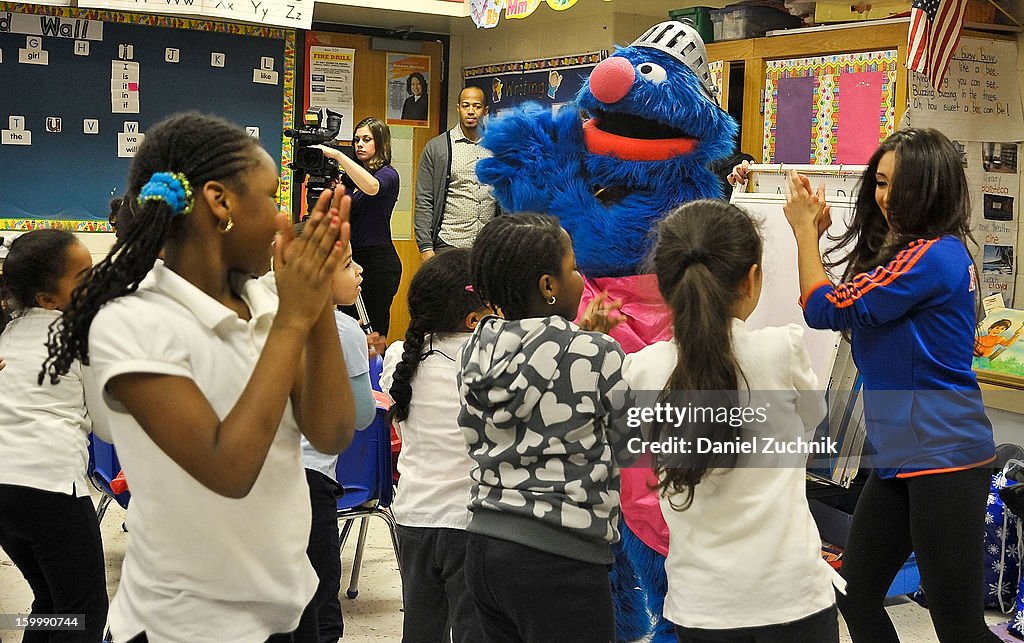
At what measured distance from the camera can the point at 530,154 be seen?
8.60 ft

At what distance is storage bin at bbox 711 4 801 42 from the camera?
453cm

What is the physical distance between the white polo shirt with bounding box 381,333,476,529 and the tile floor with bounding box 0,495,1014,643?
909 mm

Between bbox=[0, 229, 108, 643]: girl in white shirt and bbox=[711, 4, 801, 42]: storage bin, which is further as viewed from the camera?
bbox=[711, 4, 801, 42]: storage bin

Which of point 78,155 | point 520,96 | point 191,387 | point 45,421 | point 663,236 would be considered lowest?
point 45,421

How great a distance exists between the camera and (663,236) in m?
1.68

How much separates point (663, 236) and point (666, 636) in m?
1.22

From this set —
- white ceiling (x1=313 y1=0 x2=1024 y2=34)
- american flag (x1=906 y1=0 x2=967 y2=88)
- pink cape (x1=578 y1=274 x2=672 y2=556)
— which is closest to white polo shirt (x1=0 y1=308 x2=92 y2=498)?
pink cape (x1=578 y1=274 x2=672 y2=556)

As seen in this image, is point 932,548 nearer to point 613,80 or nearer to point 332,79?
point 613,80

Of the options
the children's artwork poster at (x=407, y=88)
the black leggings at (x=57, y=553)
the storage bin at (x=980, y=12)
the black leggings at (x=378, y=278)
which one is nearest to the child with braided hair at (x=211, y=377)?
the black leggings at (x=57, y=553)

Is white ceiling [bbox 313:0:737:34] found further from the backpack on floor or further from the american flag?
the backpack on floor

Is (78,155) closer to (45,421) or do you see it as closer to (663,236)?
Answer: (45,421)

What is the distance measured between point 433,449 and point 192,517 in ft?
3.05

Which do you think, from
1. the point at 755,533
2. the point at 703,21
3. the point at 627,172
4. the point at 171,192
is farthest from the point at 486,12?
the point at 171,192

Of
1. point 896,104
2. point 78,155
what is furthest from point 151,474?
point 78,155
